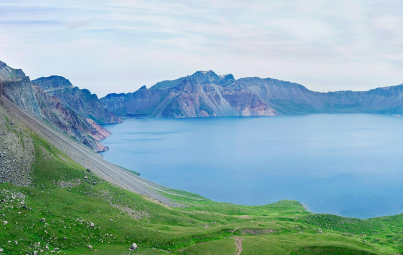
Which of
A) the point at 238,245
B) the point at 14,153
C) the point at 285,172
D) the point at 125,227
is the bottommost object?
the point at 285,172

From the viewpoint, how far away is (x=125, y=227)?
4356 cm

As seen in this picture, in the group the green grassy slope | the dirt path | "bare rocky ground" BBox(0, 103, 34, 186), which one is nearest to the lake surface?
the green grassy slope

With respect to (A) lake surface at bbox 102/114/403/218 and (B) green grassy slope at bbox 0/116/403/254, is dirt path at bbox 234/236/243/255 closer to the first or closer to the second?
(B) green grassy slope at bbox 0/116/403/254

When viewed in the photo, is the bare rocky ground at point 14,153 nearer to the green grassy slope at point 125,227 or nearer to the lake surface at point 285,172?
the green grassy slope at point 125,227

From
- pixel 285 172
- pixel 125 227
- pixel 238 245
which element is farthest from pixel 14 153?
pixel 285 172

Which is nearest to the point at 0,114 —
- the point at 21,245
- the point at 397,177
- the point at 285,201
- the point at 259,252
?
the point at 21,245

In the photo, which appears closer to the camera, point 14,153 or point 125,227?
point 125,227

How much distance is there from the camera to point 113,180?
80.0 meters

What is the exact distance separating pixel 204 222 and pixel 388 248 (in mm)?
A: 30755

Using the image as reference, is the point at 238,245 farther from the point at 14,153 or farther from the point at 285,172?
the point at 285,172

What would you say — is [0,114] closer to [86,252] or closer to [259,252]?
[86,252]

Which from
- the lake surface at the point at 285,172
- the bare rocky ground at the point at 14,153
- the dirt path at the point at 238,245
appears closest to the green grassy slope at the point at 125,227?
the dirt path at the point at 238,245

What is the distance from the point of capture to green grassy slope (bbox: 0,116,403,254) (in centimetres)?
3728

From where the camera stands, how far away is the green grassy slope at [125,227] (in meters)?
37.3
